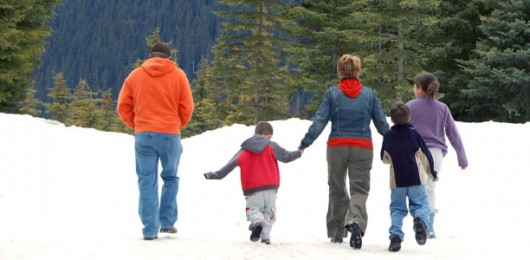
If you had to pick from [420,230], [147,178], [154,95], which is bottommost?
[420,230]

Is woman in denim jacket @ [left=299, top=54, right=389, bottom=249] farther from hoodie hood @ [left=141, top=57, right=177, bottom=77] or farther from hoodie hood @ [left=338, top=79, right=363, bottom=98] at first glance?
hoodie hood @ [left=141, top=57, right=177, bottom=77]

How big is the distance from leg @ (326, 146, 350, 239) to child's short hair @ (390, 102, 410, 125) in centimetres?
67

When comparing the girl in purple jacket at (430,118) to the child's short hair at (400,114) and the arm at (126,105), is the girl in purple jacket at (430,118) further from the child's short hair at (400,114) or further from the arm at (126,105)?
the arm at (126,105)

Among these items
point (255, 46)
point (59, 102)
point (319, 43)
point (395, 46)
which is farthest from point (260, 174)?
point (59, 102)

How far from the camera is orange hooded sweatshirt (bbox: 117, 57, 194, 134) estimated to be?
6141 mm

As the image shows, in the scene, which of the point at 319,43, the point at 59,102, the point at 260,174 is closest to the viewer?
the point at 260,174

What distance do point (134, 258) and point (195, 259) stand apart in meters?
0.52

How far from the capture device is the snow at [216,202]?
5680 millimetres

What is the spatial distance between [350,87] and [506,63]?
1789 cm

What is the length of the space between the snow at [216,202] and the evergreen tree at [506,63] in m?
7.95

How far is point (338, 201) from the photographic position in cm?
653

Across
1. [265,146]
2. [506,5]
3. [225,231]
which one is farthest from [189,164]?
[506,5]

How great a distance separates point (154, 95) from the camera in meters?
6.16

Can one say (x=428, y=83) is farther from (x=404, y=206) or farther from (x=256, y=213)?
(x=256, y=213)
